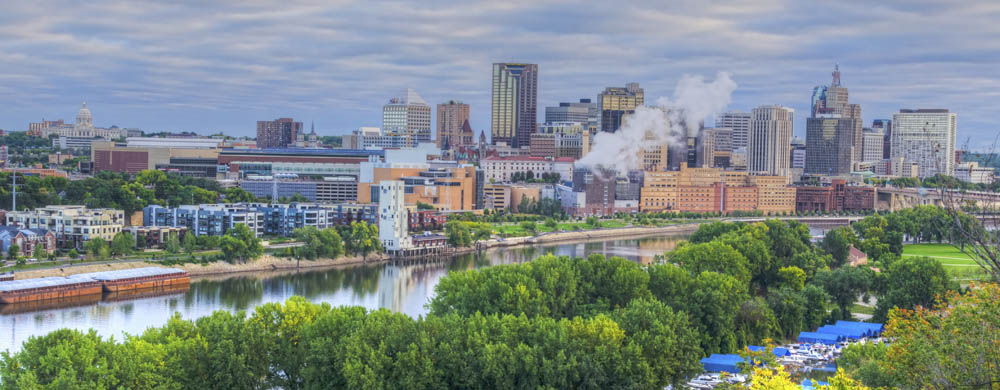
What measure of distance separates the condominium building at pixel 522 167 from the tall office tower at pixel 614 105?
21.5 ft

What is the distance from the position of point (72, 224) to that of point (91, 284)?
6.26 meters

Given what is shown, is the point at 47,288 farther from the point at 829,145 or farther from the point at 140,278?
the point at 829,145

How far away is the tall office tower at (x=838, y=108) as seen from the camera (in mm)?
83188

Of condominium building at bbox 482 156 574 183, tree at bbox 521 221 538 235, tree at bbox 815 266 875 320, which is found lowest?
tree at bbox 521 221 538 235

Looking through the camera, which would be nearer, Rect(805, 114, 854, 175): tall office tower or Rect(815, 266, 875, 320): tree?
Rect(815, 266, 875, 320): tree

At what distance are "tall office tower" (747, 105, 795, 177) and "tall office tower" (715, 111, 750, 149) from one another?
9.52 meters

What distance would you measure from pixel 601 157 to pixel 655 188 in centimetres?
350

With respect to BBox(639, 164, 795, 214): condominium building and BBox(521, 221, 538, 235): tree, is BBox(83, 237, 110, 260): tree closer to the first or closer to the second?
BBox(521, 221, 538, 235): tree

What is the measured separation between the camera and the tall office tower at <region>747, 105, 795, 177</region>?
3049 inches

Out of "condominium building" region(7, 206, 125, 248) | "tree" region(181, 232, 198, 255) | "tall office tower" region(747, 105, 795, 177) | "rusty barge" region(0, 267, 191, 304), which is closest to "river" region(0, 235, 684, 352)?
"rusty barge" region(0, 267, 191, 304)

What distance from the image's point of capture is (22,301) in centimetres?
2030

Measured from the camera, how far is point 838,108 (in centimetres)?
9156

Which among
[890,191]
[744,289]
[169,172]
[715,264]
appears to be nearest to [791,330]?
[744,289]

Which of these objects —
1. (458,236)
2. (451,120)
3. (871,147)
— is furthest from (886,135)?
(458,236)
